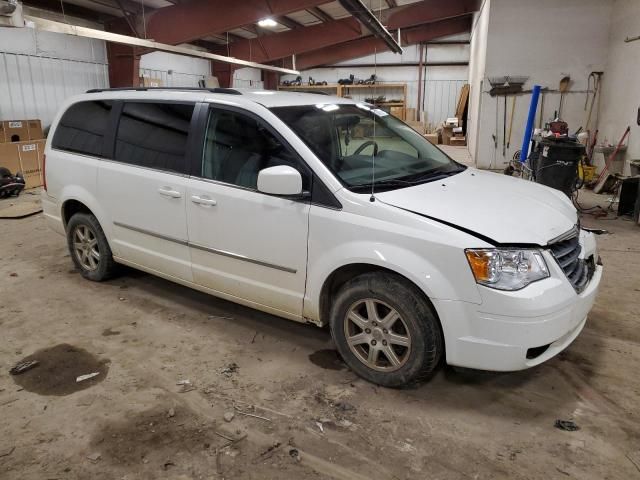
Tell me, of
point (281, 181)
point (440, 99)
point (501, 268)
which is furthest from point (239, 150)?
point (440, 99)

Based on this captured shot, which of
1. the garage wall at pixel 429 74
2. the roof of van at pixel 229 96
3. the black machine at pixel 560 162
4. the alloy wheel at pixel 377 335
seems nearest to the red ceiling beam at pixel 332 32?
the garage wall at pixel 429 74

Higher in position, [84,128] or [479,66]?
[479,66]

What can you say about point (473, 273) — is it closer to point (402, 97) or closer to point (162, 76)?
point (162, 76)

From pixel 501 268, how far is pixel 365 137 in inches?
54.8

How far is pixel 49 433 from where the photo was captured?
2.27 metres

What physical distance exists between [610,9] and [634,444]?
32.4 feet

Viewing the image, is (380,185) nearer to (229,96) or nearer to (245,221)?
(245,221)

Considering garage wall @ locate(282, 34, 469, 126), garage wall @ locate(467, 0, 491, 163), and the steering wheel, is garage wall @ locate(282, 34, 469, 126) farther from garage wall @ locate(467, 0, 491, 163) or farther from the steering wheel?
the steering wheel

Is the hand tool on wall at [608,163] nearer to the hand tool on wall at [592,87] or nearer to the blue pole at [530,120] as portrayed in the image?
the blue pole at [530,120]

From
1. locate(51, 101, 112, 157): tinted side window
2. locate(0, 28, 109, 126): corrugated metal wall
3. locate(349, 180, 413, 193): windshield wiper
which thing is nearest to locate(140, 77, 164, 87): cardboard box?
locate(0, 28, 109, 126): corrugated metal wall

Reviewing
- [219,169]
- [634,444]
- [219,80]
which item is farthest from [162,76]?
[634,444]

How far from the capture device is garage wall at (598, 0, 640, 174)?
7.79 meters

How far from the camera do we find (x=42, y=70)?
10.1m

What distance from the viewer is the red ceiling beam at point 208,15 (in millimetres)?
10297
